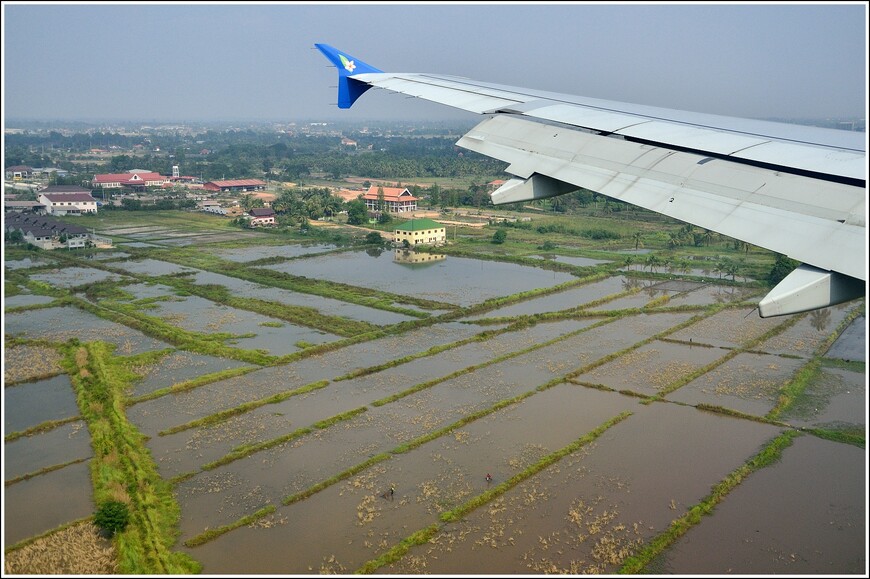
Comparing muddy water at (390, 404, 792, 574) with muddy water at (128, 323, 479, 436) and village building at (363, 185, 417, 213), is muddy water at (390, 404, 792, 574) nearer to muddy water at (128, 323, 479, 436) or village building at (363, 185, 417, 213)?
muddy water at (128, 323, 479, 436)

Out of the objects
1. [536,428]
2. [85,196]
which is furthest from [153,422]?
[85,196]

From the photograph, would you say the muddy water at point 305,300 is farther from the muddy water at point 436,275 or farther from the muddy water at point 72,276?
the muddy water at point 72,276

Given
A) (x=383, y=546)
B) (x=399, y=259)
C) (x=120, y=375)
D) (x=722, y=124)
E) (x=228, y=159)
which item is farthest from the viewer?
(x=228, y=159)

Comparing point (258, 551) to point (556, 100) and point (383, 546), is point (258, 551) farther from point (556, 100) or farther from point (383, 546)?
point (556, 100)

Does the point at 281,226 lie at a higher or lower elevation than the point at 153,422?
higher

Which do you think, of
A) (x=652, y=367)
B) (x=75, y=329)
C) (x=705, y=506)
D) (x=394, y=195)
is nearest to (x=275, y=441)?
(x=705, y=506)

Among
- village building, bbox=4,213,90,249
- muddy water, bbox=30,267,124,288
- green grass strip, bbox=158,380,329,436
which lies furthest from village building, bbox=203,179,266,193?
green grass strip, bbox=158,380,329,436

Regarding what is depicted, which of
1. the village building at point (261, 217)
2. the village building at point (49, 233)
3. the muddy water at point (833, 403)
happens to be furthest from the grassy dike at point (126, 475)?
the village building at point (261, 217)
